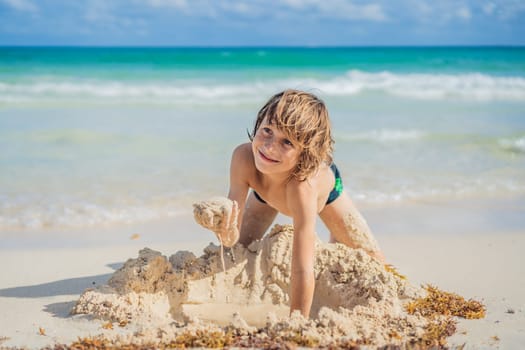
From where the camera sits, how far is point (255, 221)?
3568 millimetres

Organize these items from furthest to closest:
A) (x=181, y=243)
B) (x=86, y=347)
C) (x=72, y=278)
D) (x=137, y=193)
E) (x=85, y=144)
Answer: (x=85, y=144) → (x=137, y=193) → (x=181, y=243) → (x=72, y=278) → (x=86, y=347)

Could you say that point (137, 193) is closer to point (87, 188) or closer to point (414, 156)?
point (87, 188)

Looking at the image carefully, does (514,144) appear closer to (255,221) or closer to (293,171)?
(255,221)

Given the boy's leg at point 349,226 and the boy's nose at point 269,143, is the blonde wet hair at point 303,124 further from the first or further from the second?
the boy's leg at point 349,226

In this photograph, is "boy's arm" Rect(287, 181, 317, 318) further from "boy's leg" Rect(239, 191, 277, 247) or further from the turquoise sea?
the turquoise sea

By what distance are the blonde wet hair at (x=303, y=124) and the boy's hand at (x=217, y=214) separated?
43cm

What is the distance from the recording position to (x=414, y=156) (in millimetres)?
7613

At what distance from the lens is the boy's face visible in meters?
2.85

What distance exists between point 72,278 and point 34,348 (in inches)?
41.5

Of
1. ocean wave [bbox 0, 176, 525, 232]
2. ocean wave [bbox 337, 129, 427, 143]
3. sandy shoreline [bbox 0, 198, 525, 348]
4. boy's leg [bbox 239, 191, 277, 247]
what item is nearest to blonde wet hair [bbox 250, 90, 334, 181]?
boy's leg [bbox 239, 191, 277, 247]

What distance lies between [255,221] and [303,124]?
0.97 meters

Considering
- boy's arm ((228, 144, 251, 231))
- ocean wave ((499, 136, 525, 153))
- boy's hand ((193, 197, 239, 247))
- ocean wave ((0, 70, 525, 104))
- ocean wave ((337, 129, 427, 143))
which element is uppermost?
ocean wave ((0, 70, 525, 104))

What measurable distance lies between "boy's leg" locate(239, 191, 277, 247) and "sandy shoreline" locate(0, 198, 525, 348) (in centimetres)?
61

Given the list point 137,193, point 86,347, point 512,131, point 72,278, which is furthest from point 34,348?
point 512,131
